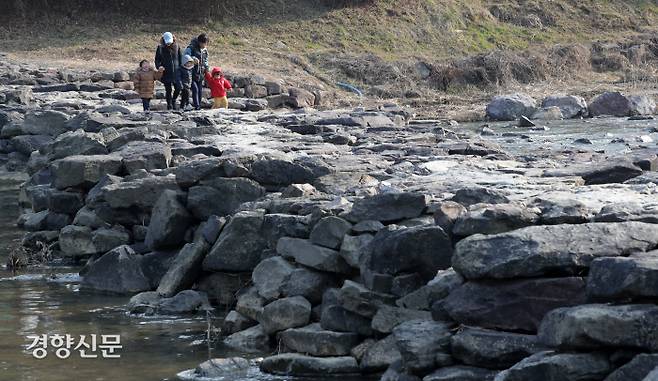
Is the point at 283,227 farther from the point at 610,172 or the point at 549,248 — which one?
the point at 549,248

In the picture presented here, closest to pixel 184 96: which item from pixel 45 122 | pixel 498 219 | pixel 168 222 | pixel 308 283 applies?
pixel 45 122

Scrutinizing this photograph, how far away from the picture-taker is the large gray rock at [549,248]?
735 centimetres

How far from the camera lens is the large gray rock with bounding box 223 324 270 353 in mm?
9430

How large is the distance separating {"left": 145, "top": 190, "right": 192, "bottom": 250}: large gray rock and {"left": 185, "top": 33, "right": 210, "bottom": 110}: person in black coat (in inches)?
349

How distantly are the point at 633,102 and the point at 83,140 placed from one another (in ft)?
48.5

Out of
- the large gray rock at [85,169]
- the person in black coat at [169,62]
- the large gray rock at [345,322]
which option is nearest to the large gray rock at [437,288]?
the large gray rock at [345,322]

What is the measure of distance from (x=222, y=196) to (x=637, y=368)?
648cm

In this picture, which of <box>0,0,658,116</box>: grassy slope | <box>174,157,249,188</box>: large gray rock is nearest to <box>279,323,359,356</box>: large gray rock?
<box>174,157,249,188</box>: large gray rock

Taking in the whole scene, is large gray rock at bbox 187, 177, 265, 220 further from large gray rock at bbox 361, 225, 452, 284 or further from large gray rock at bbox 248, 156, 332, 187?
large gray rock at bbox 361, 225, 452, 284

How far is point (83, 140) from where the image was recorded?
53.6 feet

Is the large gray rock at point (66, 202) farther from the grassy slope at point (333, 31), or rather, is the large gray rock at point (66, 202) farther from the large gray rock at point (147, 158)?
the grassy slope at point (333, 31)

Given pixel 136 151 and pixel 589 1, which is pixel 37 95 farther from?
pixel 589 1

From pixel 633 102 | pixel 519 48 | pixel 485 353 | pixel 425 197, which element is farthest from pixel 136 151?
pixel 519 48

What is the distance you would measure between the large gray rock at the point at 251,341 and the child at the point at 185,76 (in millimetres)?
11590
